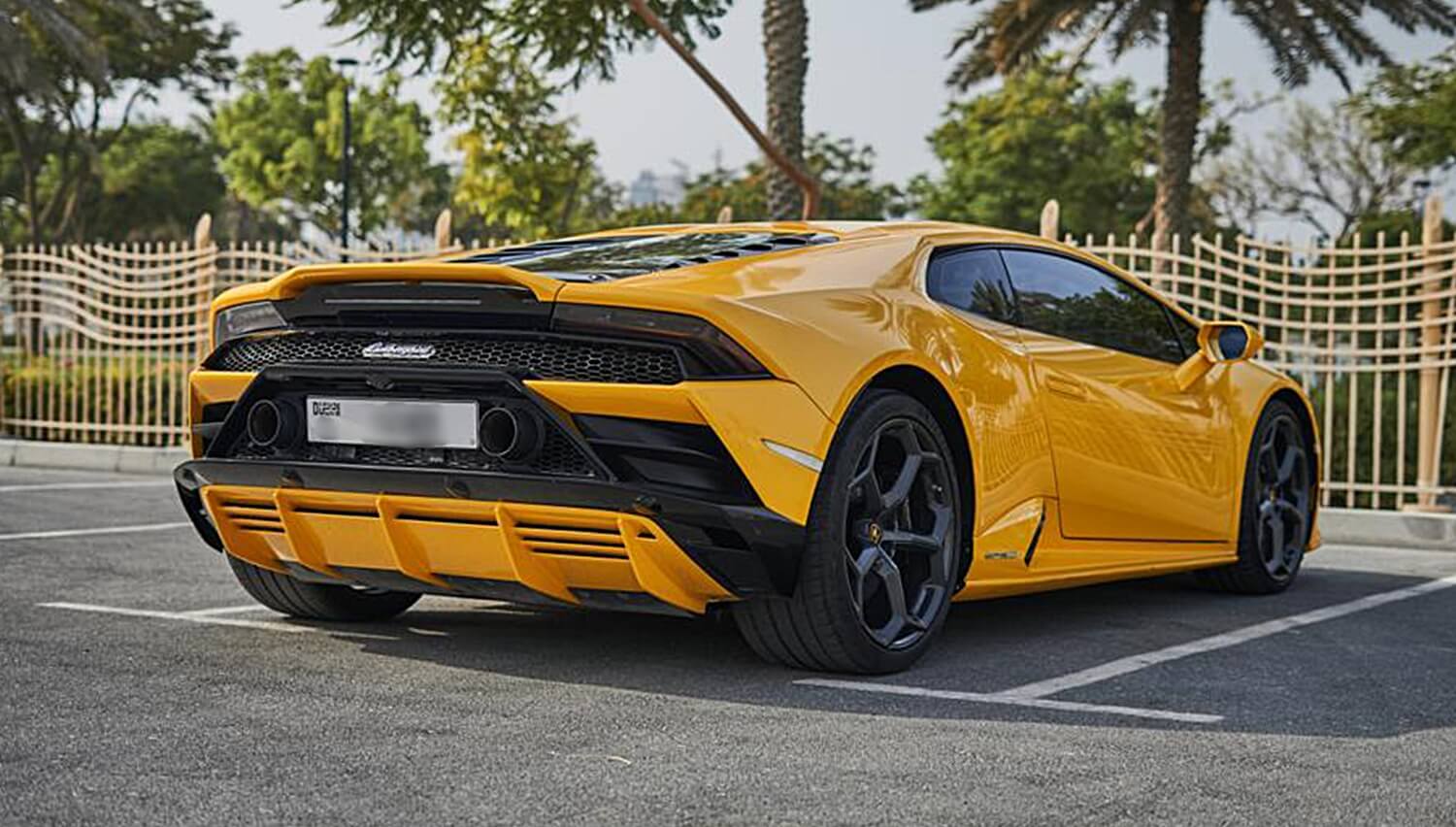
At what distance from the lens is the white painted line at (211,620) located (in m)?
5.44

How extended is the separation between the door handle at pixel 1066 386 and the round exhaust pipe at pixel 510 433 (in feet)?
6.14

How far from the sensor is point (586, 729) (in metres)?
4.03

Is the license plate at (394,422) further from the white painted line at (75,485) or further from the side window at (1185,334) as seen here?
the white painted line at (75,485)

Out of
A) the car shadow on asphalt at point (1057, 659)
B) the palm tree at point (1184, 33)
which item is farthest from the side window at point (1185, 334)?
the palm tree at point (1184, 33)

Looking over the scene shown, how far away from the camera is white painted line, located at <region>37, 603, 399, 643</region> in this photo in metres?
5.44

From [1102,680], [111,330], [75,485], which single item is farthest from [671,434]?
[111,330]

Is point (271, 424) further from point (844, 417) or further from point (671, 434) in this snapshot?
point (844, 417)

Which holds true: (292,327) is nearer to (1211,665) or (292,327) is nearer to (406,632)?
(406,632)

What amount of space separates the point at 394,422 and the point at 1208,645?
2.72 m

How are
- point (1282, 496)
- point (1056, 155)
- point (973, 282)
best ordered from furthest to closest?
point (1056, 155) → point (1282, 496) → point (973, 282)

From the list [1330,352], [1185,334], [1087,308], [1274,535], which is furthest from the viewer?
[1330,352]

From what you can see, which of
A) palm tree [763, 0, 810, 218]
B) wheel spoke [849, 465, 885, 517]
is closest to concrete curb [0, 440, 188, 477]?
palm tree [763, 0, 810, 218]

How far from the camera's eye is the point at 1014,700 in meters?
4.59

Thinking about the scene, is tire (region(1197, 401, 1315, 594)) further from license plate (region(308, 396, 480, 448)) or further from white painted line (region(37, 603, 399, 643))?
license plate (region(308, 396, 480, 448))
